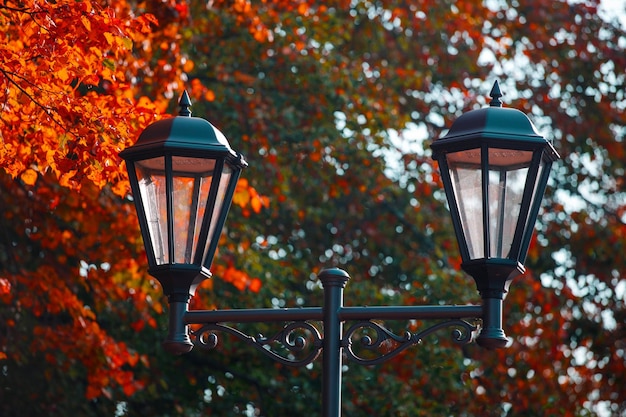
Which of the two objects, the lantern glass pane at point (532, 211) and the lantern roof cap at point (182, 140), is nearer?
the lantern glass pane at point (532, 211)

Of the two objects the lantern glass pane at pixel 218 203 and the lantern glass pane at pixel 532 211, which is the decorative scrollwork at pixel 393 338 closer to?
the lantern glass pane at pixel 532 211

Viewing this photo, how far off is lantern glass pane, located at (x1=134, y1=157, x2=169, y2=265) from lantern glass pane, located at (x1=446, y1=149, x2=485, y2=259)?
114 cm

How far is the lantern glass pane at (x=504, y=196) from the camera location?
4430mm

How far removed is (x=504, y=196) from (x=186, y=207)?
4.09 feet

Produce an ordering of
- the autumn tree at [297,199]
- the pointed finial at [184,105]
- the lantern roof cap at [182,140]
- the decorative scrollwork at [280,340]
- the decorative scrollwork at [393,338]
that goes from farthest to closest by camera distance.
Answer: the autumn tree at [297,199], the pointed finial at [184,105], the lantern roof cap at [182,140], the decorative scrollwork at [280,340], the decorative scrollwork at [393,338]

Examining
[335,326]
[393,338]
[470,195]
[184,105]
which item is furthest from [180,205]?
[470,195]

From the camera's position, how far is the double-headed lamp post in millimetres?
4418

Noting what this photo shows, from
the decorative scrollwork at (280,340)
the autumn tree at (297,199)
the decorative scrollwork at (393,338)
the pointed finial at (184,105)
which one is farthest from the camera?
the autumn tree at (297,199)

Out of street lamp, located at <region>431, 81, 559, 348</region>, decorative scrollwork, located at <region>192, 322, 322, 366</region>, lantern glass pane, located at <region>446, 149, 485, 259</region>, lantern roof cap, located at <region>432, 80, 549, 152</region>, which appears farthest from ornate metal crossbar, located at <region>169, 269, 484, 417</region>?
lantern roof cap, located at <region>432, 80, 549, 152</region>

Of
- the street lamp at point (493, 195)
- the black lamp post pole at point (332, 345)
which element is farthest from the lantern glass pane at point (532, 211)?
the black lamp post pole at point (332, 345)

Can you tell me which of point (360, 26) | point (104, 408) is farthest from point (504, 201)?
point (360, 26)

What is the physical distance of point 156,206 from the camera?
15.4 ft

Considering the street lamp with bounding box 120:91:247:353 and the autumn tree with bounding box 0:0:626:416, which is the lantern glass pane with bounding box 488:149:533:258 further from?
the autumn tree with bounding box 0:0:626:416

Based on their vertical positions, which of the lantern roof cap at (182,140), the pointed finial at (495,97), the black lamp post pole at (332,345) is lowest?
the black lamp post pole at (332,345)
